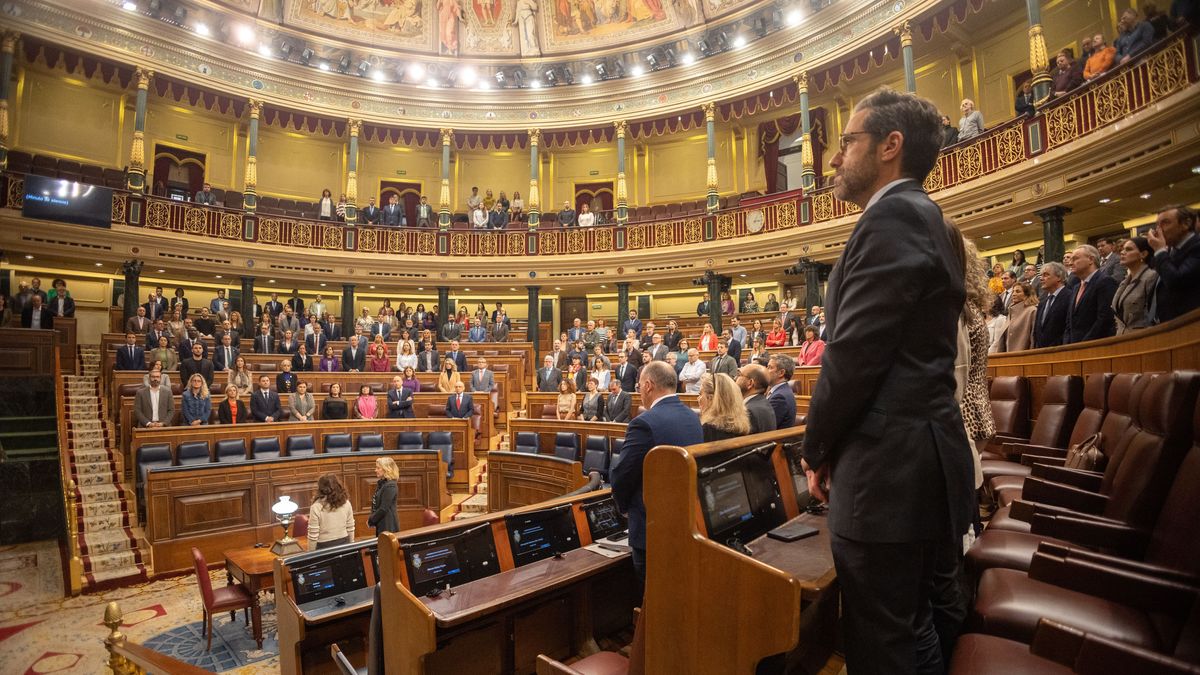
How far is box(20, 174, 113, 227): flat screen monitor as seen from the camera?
11.0 m

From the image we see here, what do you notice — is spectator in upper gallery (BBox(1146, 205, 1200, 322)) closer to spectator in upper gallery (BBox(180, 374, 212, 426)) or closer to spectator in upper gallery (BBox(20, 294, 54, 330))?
spectator in upper gallery (BBox(180, 374, 212, 426))

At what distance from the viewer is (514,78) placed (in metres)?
15.5

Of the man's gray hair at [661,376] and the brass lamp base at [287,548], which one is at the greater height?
the man's gray hair at [661,376]

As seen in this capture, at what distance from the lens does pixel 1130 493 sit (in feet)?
6.03

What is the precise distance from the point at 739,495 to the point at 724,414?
3.01ft

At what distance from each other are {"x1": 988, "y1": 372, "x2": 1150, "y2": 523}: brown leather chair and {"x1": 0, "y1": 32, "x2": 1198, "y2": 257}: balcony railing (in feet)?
17.6

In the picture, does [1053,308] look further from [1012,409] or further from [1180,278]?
[1180,278]

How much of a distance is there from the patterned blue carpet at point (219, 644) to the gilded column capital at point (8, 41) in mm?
12394

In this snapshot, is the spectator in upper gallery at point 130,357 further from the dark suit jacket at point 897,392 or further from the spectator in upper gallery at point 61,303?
the dark suit jacket at point 897,392

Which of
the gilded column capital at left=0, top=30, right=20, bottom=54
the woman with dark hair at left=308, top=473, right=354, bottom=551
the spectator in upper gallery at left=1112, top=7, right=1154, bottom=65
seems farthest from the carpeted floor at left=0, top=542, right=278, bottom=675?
the gilded column capital at left=0, top=30, right=20, bottom=54

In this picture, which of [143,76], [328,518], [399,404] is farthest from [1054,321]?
[143,76]

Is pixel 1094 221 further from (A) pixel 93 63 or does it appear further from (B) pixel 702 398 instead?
(A) pixel 93 63

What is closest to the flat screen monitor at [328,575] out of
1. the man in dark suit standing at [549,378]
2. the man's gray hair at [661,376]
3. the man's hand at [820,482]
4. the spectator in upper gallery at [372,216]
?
the man's gray hair at [661,376]

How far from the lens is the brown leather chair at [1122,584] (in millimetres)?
1374
